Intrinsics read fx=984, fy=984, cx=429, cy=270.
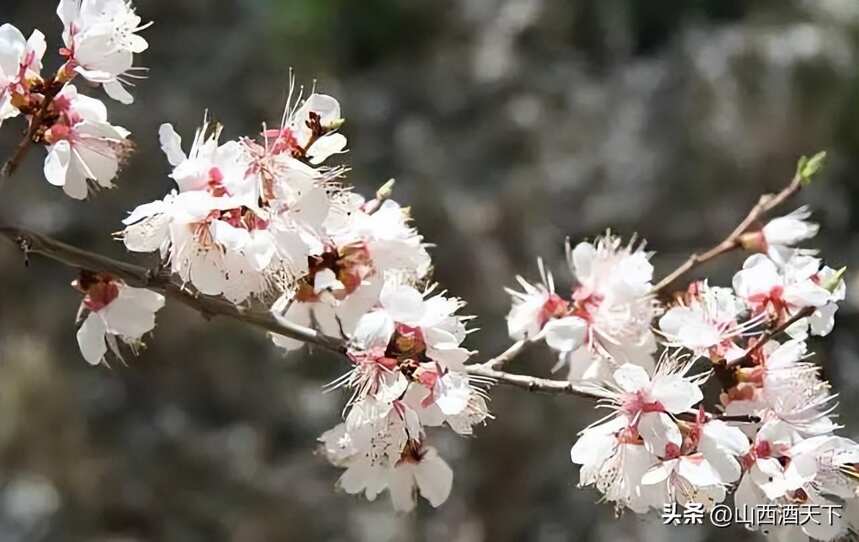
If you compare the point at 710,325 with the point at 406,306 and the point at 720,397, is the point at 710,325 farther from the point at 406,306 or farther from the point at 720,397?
the point at 406,306

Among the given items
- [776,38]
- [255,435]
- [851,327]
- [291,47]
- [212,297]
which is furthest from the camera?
[291,47]

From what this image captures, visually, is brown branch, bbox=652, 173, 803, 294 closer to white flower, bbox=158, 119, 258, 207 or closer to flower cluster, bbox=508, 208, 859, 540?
flower cluster, bbox=508, 208, 859, 540

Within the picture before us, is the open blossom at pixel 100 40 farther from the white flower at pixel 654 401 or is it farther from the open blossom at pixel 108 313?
the white flower at pixel 654 401

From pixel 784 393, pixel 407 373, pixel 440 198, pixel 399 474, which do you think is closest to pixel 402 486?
pixel 399 474

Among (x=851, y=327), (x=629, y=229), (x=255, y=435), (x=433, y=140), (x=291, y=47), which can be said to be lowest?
(x=851, y=327)

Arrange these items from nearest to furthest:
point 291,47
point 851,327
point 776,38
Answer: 1. point 851,327
2. point 776,38
3. point 291,47

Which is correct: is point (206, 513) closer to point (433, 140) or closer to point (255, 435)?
point (255, 435)

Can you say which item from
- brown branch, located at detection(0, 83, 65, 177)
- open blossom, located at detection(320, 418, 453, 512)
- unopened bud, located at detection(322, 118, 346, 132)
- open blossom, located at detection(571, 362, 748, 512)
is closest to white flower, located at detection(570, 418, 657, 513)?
open blossom, located at detection(571, 362, 748, 512)

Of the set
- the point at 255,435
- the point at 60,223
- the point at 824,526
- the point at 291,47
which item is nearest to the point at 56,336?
the point at 60,223
